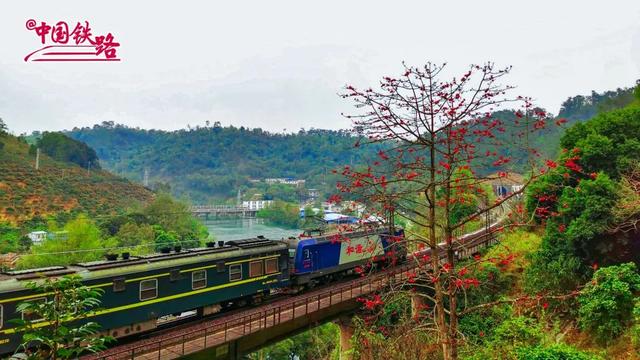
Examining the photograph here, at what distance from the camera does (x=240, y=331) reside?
15258mm

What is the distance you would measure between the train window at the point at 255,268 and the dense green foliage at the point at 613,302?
12.6 m

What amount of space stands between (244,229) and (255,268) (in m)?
85.4

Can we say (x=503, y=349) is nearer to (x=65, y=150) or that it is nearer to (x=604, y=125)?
(x=604, y=125)

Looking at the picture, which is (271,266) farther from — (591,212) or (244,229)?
(244,229)

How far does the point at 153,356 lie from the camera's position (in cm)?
1309

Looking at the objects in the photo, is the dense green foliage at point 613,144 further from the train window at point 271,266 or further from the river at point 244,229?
the river at point 244,229

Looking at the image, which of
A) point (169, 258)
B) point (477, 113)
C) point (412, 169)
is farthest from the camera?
point (169, 258)

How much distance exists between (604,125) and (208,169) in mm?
171407

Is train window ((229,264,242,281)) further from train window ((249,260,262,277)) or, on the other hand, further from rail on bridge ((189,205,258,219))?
rail on bridge ((189,205,258,219))

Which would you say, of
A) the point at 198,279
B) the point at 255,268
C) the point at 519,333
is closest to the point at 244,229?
the point at 255,268

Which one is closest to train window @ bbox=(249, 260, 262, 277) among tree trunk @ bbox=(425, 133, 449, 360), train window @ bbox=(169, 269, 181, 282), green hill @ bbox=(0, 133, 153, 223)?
train window @ bbox=(169, 269, 181, 282)

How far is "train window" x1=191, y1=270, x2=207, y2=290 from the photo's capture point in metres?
16.6

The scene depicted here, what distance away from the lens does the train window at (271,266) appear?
64.7 feet

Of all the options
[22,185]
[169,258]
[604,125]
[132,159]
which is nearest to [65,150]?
[22,185]
